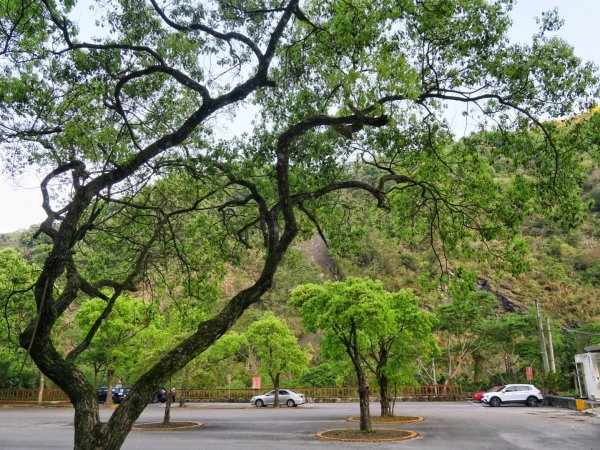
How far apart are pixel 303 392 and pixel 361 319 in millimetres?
25031

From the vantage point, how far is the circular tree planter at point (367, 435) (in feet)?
47.0

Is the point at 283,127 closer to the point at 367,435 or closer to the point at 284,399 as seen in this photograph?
the point at 367,435

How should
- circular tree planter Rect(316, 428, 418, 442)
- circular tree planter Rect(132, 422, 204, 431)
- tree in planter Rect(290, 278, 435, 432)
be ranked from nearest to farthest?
circular tree planter Rect(316, 428, 418, 442) → tree in planter Rect(290, 278, 435, 432) → circular tree planter Rect(132, 422, 204, 431)

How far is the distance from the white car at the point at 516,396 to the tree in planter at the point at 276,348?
11.6 metres

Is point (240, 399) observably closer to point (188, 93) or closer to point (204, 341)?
point (188, 93)

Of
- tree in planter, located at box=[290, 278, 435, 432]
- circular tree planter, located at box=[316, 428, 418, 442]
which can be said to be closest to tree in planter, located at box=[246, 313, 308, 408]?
tree in planter, located at box=[290, 278, 435, 432]

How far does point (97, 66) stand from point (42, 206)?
2531mm

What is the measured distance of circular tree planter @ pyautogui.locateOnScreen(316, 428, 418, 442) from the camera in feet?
47.0

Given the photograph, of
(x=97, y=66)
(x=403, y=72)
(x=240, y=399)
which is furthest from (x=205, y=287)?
(x=240, y=399)

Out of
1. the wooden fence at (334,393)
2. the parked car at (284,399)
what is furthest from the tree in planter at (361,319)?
the wooden fence at (334,393)

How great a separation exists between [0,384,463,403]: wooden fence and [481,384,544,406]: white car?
21.0 feet

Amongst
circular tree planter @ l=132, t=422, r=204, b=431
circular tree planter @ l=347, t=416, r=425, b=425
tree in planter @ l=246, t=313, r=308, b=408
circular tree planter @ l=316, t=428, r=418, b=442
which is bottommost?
circular tree planter @ l=132, t=422, r=204, b=431

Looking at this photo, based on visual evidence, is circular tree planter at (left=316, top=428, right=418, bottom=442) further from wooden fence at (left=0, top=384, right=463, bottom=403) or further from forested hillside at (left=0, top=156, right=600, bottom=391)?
wooden fence at (left=0, top=384, right=463, bottom=403)

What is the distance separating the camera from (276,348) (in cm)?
3042
